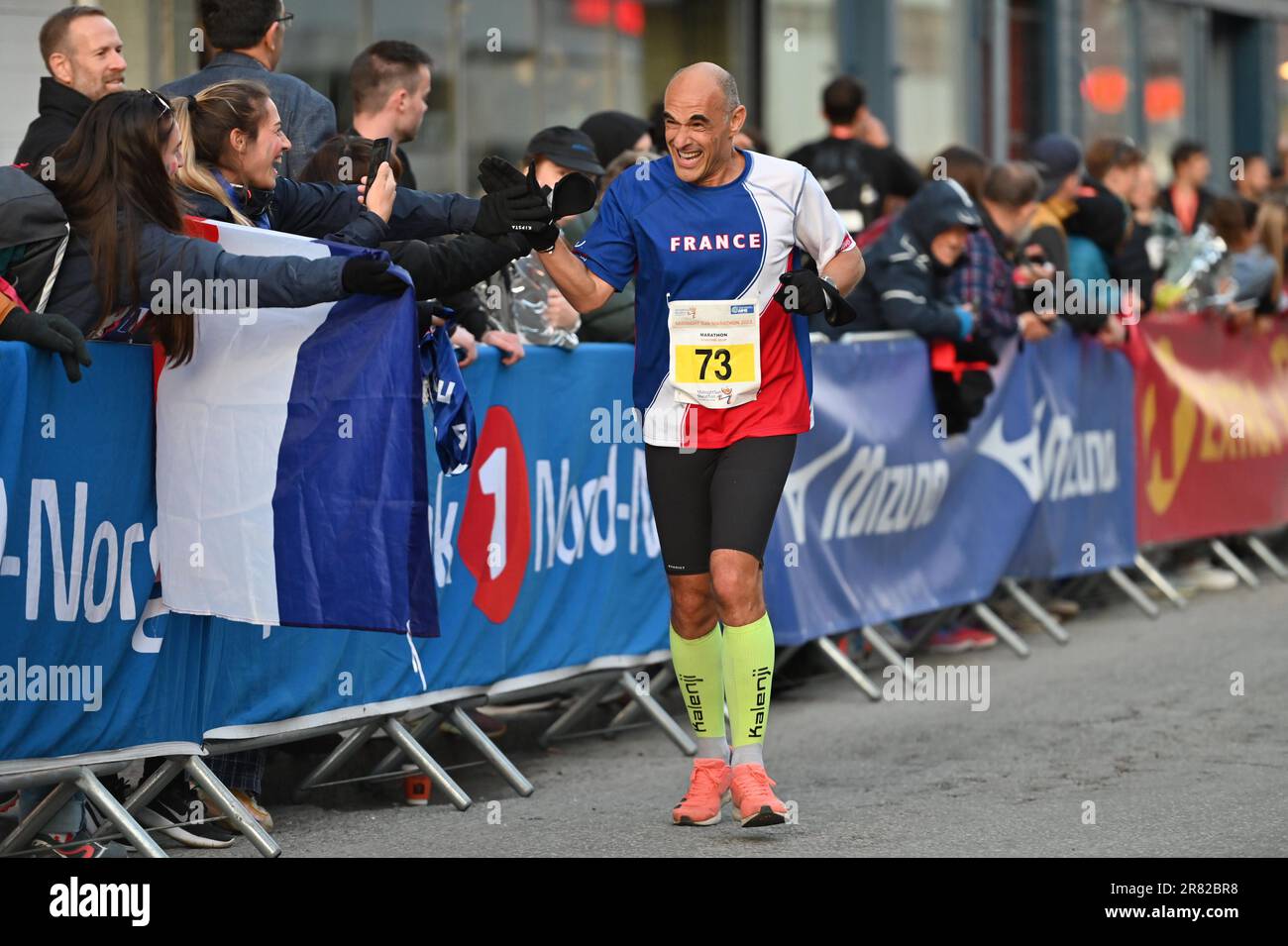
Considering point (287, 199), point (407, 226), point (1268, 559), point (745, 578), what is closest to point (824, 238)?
point (745, 578)

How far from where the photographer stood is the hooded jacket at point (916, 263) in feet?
32.4

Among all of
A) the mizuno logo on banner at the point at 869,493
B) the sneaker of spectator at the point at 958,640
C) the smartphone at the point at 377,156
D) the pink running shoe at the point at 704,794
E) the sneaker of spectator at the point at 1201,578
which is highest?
the smartphone at the point at 377,156

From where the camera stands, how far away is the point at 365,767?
7785 millimetres

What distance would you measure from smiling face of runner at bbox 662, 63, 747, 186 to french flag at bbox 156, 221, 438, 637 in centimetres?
98

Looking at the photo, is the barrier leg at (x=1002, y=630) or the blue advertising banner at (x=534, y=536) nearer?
the blue advertising banner at (x=534, y=536)

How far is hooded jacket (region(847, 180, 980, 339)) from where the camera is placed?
987 cm

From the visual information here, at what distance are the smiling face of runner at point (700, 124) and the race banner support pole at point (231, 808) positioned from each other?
229 cm

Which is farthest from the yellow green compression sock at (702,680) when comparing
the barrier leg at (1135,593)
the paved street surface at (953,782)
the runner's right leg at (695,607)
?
the barrier leg at (1135,593)

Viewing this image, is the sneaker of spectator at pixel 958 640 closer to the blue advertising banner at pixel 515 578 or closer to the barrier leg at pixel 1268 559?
the blue advertising banner at pixel 515 578

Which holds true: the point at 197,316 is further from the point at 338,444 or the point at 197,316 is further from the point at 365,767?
the point at 365,767

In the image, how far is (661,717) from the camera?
8.05 metres

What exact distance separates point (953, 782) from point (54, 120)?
3868mm
